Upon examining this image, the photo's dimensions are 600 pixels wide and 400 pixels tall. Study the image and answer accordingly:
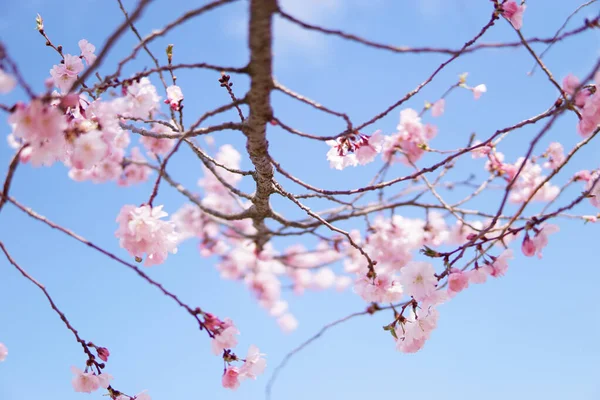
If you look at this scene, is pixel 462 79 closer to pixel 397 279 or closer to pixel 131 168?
pixel 397 279

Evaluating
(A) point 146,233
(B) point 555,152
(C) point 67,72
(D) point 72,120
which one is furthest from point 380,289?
(B) point 555,152

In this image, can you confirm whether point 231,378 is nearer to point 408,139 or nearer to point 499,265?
Result: point 499,265

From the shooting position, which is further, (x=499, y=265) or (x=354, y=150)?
(x=354, y=150)

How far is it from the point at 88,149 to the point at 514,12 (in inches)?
69.4

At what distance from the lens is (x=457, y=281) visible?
1759 mm

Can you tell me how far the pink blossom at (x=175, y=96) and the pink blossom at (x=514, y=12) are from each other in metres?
1.48

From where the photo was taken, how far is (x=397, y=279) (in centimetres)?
208

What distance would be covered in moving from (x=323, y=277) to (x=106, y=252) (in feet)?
18.5

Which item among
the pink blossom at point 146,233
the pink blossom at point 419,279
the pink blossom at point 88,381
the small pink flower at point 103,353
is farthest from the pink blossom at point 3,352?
the pink blossom at point 419,279

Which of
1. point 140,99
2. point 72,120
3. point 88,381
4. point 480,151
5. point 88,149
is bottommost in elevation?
point 88,381

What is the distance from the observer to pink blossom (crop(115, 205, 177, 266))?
60.4 inches

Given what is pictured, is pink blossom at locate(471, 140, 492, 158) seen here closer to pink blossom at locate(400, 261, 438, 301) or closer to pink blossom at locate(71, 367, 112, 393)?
pink blossom at locate(400, 261, 438, 301)

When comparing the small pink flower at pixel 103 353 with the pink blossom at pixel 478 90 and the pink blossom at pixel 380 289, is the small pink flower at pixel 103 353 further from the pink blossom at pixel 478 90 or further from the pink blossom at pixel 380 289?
the pink blossom at pixel 478 90

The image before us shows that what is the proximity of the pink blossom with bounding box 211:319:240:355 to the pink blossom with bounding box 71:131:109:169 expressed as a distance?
730mm
